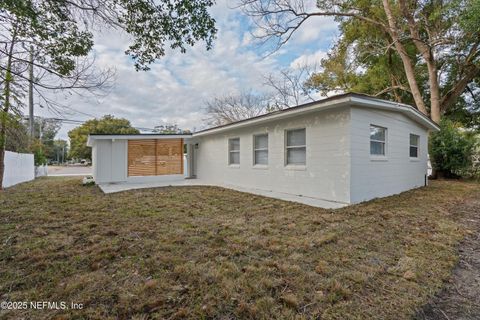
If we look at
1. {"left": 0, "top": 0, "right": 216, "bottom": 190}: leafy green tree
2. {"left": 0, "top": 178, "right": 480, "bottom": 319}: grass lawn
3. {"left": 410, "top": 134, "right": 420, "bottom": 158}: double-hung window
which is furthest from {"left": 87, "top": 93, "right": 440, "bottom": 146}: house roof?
{"left": 0, "top": 0, "right": 216, "bottom": 190}: leafy green tree

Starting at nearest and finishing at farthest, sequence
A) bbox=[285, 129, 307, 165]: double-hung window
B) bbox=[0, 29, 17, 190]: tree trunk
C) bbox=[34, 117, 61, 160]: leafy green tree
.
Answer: bbox=[0, 29, 17, 190]: tree trunk, bbox=[285, 129, 307, 165]: double-hung window, bbox=[34, 117, 61, 160]: leafy green tree

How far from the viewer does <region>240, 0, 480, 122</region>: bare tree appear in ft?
35.2

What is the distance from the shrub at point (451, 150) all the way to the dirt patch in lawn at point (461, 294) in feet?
31.3

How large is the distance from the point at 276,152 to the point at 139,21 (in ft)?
17.6

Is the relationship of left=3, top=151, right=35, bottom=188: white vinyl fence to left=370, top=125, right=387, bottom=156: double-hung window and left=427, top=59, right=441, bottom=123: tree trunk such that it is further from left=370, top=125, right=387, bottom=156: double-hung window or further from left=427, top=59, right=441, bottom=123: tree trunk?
left=427, top=59, right=441, bottom=123: tree trunk

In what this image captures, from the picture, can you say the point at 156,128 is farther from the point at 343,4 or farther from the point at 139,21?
the point at 139,21

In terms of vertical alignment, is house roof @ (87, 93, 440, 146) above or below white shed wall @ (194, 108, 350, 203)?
above

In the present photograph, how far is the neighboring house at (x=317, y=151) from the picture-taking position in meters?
6.18

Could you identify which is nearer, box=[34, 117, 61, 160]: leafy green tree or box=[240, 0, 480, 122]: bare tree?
box=[240, 0, 480, 122]: bare tree

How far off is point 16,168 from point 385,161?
1590 cm

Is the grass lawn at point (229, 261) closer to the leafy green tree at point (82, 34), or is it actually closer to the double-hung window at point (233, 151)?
the leafy green tree at point (82, 34)

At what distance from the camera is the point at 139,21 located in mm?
4594

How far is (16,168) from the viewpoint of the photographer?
11.7 metres

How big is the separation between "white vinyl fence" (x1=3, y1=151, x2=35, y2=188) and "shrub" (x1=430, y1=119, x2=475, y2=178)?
19358 millimetres
